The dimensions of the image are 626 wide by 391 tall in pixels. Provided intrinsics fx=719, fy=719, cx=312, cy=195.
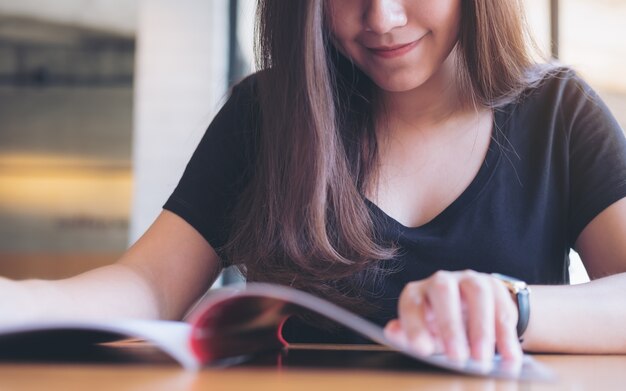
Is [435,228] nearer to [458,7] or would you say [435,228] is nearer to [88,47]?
[458,7]

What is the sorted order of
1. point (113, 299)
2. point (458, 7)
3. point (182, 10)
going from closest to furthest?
point (113, 299), point (458, 7), point (182, 10)

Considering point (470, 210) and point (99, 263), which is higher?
point (470, 210)

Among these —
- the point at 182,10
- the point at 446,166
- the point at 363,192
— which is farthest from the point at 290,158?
the point at 182,10

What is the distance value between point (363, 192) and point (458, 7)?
0.27m

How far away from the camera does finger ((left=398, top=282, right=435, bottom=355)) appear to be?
484 millimetres

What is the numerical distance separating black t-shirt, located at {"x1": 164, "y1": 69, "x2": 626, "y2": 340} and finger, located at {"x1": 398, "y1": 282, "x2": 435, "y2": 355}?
1.36 feet

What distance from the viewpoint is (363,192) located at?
3.17ft

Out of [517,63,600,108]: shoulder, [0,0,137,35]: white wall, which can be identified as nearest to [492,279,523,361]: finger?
[517,63,600,108]: shoulder

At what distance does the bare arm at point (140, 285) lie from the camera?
67cm

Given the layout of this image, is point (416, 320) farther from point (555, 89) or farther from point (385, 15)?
point (555, 89)

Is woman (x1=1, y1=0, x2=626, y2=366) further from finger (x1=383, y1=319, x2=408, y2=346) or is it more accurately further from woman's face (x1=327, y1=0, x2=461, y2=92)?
finger (x1=383, y1=319, x2=408, y2=346)

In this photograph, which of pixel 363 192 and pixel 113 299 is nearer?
pixel 113 299

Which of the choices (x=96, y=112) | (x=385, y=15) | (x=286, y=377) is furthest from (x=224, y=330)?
(x=96, y=112)

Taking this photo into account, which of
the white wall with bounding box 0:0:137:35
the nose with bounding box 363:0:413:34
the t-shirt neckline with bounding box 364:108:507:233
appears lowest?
the t-shirt neckline with bounding box 364:108:507:233
